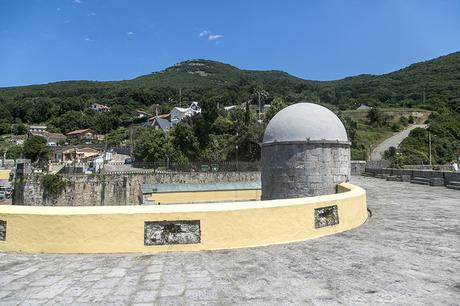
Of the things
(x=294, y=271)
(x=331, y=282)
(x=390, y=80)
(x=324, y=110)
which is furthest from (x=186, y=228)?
(x=390, y=80)

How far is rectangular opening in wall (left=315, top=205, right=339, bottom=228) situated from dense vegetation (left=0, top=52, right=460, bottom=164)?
1311 inches

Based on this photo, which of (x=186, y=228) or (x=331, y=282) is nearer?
(x=331, y=282)

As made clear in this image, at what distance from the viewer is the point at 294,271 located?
478 centimetres

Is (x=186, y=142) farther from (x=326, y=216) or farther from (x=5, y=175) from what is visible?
(x=326, y=216)

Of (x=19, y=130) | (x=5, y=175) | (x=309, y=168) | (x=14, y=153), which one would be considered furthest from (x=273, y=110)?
(x=19, y=130)

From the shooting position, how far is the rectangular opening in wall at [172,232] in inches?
229

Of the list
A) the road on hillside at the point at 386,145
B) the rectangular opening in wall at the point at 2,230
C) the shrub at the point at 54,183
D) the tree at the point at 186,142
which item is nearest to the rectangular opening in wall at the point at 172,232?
the rectangular opening in wall at the point at 2,230

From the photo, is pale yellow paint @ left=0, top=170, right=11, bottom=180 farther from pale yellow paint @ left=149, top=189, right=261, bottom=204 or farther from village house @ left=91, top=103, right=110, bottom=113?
village house @ left=91, top=103, right=110, bottom=113

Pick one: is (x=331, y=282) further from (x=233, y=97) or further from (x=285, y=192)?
(x=233, y=97)

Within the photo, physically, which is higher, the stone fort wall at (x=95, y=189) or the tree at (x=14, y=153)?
the tree at (x=14, y=153)

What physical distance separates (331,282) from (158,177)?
30.8 meters

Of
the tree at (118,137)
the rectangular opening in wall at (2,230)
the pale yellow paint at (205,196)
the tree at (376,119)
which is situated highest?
the tree at (376,119)

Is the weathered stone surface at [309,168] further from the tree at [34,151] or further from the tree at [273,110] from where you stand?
the tree at [34,151]

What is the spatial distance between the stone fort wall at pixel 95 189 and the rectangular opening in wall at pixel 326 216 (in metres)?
25.8
